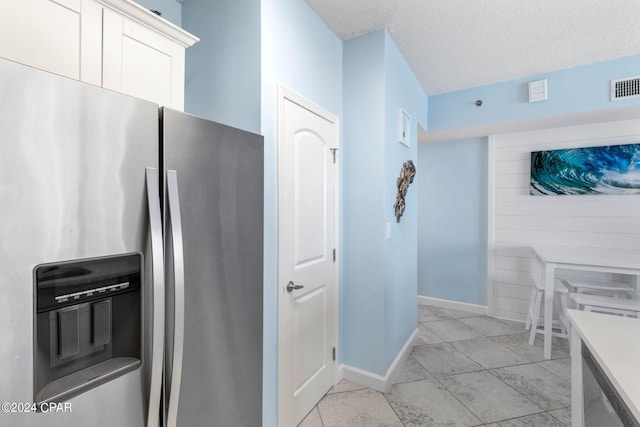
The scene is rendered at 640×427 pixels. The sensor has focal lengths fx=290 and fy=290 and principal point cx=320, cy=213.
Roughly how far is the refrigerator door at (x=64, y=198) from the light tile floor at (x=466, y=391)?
5.03 ft

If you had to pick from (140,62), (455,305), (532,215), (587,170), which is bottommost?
(455,305)

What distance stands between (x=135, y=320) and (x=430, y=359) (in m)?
2.62

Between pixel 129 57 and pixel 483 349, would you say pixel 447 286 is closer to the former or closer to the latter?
pixel 483 349

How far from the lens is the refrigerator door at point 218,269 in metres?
0.94

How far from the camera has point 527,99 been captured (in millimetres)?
2980

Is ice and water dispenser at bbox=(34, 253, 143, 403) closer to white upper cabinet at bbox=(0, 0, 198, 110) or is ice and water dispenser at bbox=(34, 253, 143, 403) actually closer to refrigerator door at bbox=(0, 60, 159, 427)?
refrigerator door at bbox=(0, 60, 159, 427)

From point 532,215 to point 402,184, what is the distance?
2.00 metres

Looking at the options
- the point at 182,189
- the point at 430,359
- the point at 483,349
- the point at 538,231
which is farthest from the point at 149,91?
the point at 538,231

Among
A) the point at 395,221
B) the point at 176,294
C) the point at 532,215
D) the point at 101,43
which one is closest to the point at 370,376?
the point at 395,221

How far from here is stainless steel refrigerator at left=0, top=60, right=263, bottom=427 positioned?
0.62 meters

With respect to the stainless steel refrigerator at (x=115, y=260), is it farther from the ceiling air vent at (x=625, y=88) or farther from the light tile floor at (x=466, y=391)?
the ceiling air vent at (x=625, y=88)

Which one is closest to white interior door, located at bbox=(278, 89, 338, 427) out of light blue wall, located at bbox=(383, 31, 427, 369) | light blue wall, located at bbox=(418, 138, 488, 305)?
light blue wall, located at bbox=(383, 31, 427, 369)

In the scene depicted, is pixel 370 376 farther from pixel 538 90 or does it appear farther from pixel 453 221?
pixel 538 90

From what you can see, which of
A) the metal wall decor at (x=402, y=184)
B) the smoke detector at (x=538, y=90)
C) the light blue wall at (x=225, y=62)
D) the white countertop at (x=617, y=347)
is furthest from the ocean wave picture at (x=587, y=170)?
the light blue wall at (x=225, y=62)
